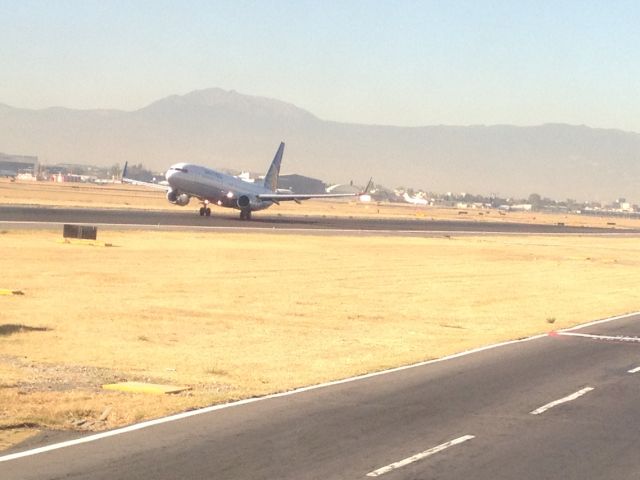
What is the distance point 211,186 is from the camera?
85.6m

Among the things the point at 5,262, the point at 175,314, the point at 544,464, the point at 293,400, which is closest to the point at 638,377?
the point at 293,400

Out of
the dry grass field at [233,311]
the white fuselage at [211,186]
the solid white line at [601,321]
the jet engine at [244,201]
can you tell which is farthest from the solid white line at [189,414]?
the jet engine at [244,201]

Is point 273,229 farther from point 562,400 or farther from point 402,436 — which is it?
point 402,436

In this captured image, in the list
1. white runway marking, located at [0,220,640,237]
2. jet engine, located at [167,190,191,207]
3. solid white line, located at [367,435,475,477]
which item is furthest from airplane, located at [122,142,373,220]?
solid white line, located at [367,435,475,477]

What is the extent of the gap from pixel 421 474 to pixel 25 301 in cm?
2018

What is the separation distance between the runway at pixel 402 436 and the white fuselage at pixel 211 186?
6471 centimetres

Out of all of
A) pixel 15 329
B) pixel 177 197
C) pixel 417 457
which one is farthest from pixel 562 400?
pixel 177 197

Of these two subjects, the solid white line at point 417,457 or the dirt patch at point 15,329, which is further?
the dirt patch at point 15,329

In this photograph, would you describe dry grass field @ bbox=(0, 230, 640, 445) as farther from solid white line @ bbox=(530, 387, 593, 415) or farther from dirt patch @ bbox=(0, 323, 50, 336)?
solid white line @ bbox=(530, 387, 593, 415)

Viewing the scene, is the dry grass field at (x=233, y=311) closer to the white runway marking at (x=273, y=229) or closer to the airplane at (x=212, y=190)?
the white runway marking at (x=273, y=229)

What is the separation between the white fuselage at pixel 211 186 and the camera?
83.8m

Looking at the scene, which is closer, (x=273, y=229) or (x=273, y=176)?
(x=273, y=229)

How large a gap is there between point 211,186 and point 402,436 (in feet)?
238

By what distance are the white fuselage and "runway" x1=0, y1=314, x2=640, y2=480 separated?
212ft
